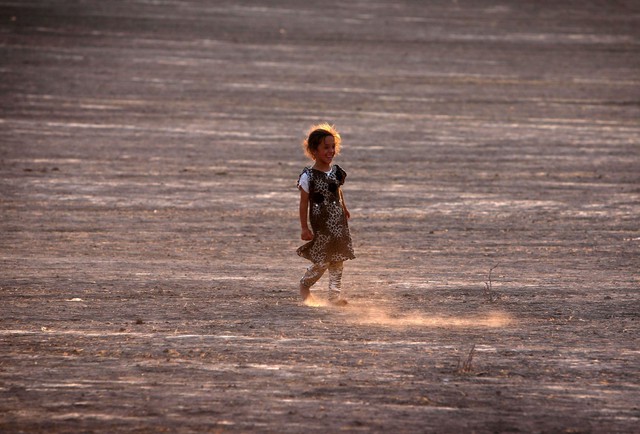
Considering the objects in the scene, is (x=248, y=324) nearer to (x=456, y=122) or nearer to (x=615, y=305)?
(x=615, y=305)

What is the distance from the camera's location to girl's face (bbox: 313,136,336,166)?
9.15m

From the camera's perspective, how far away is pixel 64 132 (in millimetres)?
18812

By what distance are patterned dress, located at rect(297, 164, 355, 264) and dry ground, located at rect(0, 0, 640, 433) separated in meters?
0.45

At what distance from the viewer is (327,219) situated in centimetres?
933

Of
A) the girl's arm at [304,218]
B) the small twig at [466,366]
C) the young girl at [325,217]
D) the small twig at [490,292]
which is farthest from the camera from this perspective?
the small twig at [490,292]

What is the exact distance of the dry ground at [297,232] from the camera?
6.60 m

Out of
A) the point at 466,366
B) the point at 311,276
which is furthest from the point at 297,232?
the point at 466,366

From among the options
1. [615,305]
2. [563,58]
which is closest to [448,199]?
[615,305]

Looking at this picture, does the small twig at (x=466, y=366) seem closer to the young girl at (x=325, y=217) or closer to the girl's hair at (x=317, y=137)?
the young girl at (x=325, y=217)

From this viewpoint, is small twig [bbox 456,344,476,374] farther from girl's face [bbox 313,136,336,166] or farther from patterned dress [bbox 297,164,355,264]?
girl's face [bbox 313,136,336,166]

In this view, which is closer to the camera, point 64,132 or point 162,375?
point 162,375

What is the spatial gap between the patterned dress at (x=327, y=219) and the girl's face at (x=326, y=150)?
4.2 inches

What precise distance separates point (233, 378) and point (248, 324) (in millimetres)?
→ 1468

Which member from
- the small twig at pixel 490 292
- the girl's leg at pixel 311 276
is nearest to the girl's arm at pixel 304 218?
the girl's leg at pixel 311 276
